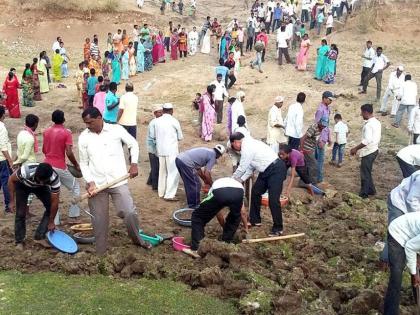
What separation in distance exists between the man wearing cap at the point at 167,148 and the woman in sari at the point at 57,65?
1102 cm

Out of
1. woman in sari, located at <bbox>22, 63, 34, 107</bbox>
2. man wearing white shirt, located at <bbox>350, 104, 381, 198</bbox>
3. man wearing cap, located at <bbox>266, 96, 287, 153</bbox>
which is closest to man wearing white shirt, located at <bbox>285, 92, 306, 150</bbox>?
man wearing cap, located at <bbox>266, 96, 287, 153</bbox>

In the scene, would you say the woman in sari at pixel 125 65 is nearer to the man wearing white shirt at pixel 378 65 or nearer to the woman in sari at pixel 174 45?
the woman in sari at pixel 174 45

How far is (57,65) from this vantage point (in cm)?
1927

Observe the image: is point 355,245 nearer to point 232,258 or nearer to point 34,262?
point 232,258

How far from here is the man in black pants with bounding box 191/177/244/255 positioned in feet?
22.6

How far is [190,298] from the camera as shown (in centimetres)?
588

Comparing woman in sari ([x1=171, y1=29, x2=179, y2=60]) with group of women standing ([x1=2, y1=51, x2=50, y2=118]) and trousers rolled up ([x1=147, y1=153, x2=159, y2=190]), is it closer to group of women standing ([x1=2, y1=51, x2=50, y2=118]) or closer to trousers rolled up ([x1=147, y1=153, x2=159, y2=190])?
group of women standing ([x1=2, y1=51, x2=50, y2=118])

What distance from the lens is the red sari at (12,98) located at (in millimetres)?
14583

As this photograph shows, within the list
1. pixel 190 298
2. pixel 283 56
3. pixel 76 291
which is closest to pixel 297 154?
pixel 190 298

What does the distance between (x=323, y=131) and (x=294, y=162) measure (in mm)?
1481

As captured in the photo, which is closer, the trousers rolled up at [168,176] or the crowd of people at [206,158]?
the crowd of people at [206,158]

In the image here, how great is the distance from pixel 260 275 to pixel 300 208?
3130 millimetres

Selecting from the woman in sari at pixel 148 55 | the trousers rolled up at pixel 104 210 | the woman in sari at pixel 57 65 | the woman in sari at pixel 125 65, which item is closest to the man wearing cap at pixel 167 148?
the trousers rolled up at pixel 104 210

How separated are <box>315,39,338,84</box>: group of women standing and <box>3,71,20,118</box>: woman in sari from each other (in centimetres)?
903
